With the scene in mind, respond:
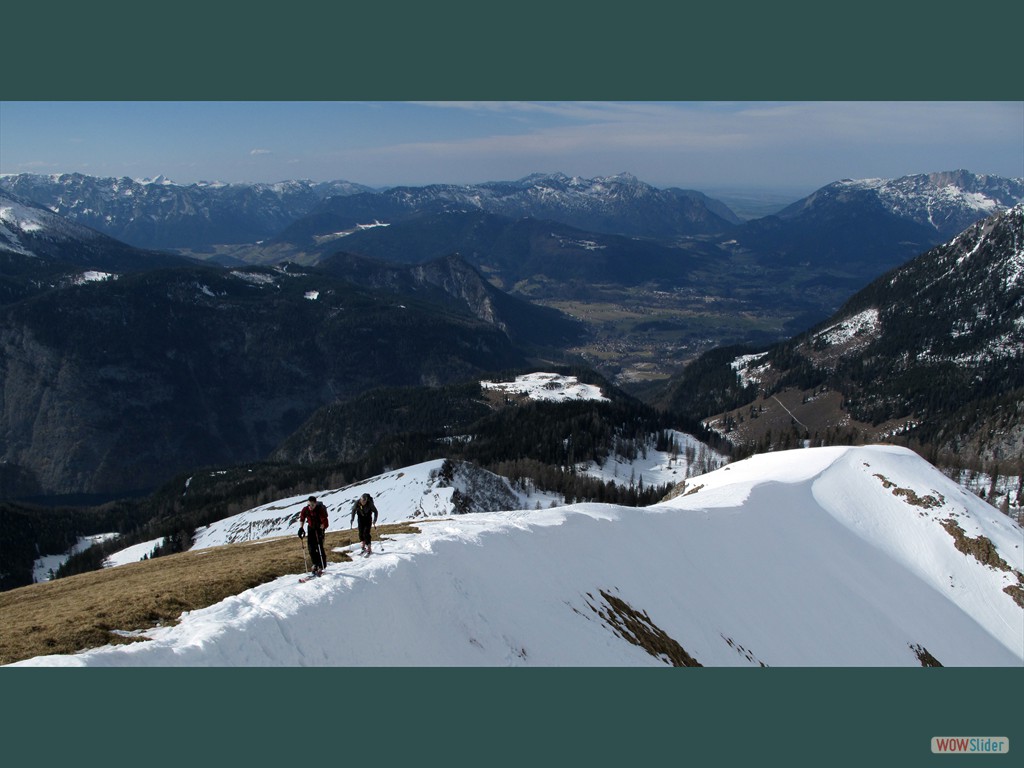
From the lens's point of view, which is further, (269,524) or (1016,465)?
(1016,465)

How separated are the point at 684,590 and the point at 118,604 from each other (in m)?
36.3

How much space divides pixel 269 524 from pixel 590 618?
11136 cm

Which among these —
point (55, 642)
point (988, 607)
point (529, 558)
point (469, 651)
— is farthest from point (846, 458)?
point (55, 642)

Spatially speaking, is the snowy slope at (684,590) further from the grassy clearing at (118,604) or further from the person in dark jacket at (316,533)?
the grassy clearing at (118,604)

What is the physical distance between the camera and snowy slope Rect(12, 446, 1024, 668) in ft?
83.3

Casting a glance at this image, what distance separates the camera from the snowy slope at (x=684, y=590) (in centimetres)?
2540

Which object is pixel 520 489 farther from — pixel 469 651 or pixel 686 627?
pixel 469 651

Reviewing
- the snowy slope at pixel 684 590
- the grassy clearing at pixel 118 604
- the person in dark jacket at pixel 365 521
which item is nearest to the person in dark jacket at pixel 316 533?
the snowy slope at pixel 684 590

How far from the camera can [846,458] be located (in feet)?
300

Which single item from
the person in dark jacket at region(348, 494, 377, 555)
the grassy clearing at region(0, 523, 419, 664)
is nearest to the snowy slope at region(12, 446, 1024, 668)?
the person in dark jacket at region(348, 494, 377, 555)

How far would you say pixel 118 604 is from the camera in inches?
1105

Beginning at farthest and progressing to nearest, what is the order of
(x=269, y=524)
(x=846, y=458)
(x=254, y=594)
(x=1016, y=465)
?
(x=1016, y=465) < (x=269, y=524) < (x=846, y=458) < (x=254, y=594)

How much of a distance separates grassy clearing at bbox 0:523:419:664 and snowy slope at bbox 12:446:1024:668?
68.6 inches

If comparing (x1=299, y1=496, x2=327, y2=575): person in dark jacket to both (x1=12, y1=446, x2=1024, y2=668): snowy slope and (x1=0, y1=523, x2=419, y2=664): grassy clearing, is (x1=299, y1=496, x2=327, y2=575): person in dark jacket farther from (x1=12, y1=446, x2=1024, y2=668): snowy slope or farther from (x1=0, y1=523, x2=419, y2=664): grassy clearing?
(x1=0, y1=523, x2=419, y2=664): grassy clearing
